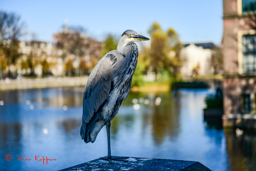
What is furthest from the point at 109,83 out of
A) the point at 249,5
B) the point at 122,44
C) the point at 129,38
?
the point at 249,5

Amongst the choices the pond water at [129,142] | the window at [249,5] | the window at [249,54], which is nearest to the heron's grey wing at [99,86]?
the pond water at [129,142]

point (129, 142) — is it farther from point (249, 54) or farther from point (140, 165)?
point (140, 165)

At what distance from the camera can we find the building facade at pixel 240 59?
16203mm

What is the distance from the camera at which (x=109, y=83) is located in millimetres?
4961

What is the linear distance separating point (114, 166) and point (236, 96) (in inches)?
506

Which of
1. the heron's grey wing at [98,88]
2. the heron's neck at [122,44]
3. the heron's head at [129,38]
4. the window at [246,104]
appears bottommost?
the window at [246,104]

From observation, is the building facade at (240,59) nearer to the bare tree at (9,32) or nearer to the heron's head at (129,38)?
the heron's head at (129,38)

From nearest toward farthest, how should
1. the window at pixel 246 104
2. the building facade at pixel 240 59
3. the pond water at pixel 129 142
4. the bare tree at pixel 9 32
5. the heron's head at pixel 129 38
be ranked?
1. the heron's head at pixel 129 38
2. the pond water at pixel 129 142
3. the building facade at pixel 240 59
4. the window at pixel 246 104
5. the bare tree at pixel 9 32

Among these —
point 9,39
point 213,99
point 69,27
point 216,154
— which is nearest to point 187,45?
point 69,27

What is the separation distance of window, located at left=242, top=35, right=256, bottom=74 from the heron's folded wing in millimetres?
12826

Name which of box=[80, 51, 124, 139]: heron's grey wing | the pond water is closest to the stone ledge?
box=[80, 51, 124, 139]: heron's grey wing

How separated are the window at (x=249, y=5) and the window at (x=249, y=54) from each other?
1.26 m

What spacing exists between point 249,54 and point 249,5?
229cm

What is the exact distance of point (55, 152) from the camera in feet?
41.8
